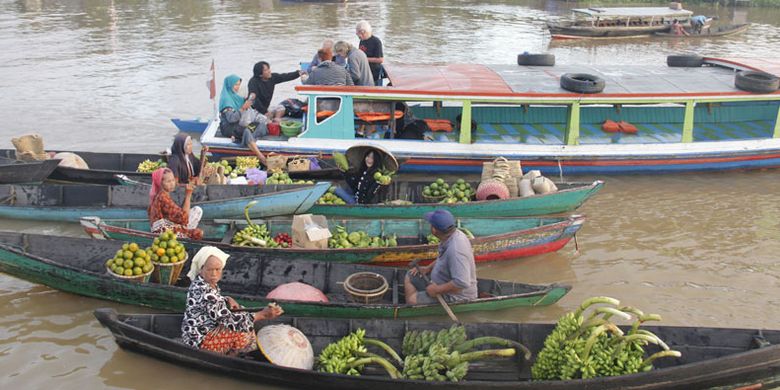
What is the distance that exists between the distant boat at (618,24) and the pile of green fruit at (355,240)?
22.6 meters

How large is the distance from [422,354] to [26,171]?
785 cm

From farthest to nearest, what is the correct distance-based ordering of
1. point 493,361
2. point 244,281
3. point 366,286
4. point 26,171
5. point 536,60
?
point 536,60 → point 26,171 → point 244,281 → point 366,286 → point 493,361

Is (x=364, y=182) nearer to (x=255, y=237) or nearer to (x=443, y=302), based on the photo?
(x=255, y=237)

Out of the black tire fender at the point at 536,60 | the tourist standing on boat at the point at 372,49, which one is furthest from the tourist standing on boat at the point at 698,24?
the tourist standing on boat at the point at 372,49

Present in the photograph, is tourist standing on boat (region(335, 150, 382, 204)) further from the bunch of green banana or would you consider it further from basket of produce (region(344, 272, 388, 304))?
the bunch of green banana

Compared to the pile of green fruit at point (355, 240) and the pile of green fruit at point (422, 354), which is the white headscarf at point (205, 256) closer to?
the pile of green fruit at point (422, 354)

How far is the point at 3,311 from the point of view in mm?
8281

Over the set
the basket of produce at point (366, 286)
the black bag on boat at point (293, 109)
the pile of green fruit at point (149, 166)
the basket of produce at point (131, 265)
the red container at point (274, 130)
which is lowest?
the basket of produce at point (366, 286)

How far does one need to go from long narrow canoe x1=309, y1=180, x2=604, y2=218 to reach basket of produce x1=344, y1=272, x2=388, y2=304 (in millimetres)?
2223

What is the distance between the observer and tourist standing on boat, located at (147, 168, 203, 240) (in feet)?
27.7

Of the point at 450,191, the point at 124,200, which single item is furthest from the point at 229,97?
the point at 450,191

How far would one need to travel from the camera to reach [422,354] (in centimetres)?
661

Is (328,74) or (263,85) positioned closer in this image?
(328,74)

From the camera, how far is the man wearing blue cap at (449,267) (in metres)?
7.02
